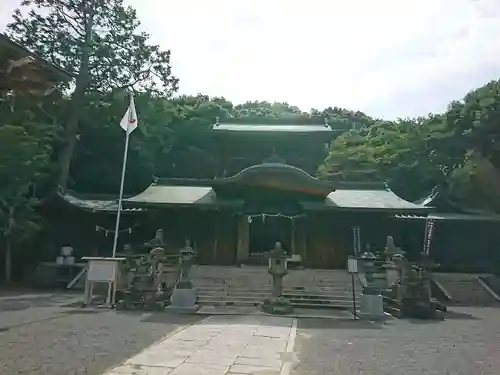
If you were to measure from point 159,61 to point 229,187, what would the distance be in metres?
12.6

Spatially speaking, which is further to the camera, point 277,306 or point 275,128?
point 275,128

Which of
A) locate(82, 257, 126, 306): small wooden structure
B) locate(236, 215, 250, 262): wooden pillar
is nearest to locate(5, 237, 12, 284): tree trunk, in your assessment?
locate(236, 215, 250, 262): wooden pillar

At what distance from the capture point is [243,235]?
24.8 metres

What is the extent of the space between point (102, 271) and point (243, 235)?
9644 mm

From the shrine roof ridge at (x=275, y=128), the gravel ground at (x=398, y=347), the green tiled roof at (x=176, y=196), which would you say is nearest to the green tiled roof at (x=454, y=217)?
the shrine roof ridge at (x=275, y=128)

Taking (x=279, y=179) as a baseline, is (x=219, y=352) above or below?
below

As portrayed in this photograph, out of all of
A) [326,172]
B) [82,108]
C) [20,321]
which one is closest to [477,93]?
[326,172]

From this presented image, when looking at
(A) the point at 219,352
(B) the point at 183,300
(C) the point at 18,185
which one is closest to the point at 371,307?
(B) the point at 183,300

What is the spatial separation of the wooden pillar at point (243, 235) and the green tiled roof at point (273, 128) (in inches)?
228

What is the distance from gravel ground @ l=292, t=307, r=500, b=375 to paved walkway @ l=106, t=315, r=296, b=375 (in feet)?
1.23

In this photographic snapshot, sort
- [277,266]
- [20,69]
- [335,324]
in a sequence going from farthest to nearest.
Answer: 1. [277,266]
2. [335,324]
3. [20,69]

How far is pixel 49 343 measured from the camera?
9062mm

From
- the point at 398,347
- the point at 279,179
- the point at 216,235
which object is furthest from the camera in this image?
the point at 216,235

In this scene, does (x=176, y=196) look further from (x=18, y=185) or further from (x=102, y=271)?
(x=102, y=271)
